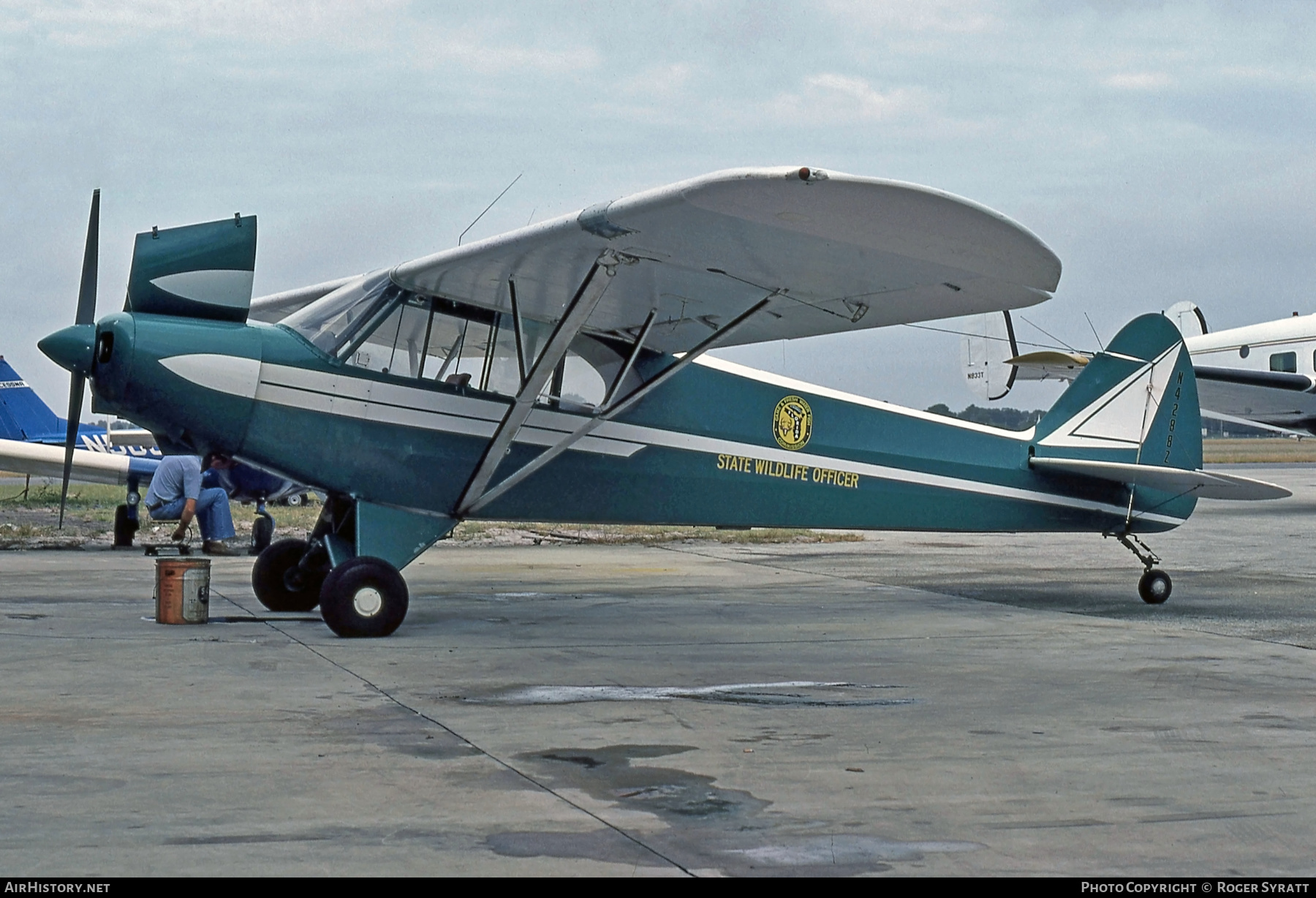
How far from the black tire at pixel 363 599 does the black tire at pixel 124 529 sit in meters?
8.84

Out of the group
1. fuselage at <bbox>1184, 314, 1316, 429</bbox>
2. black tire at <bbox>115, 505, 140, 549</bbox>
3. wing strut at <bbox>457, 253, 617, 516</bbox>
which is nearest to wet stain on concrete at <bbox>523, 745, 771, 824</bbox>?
wing strut at <bbox>457, 253, 617, 516</bbox>

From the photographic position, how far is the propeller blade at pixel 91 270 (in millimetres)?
8188

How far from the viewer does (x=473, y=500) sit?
8.81m

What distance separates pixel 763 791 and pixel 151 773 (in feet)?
6.73

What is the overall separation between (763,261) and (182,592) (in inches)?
172

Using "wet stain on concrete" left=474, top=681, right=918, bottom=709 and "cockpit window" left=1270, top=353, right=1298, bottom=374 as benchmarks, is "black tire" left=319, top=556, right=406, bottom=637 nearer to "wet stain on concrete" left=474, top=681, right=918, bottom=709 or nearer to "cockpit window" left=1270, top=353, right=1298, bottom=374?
"wet stain on concrete" left=474, top=681, right=918, bottom=709

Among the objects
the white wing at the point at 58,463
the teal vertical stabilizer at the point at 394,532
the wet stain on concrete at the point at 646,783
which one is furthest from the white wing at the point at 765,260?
the white wing at the point at 58,463

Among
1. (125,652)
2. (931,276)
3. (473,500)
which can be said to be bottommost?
(125,652)

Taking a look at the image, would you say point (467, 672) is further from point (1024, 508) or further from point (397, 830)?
point (1024, 508)

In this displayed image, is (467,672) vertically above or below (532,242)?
below

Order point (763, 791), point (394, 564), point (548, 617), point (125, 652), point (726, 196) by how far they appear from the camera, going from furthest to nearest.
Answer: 1. point (548, 617)
2. point (394, 564)
3. point (125, 652)
4. point (726, 196)
5. point (763, 791)

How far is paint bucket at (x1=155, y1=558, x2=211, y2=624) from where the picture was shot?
840 centimetres
